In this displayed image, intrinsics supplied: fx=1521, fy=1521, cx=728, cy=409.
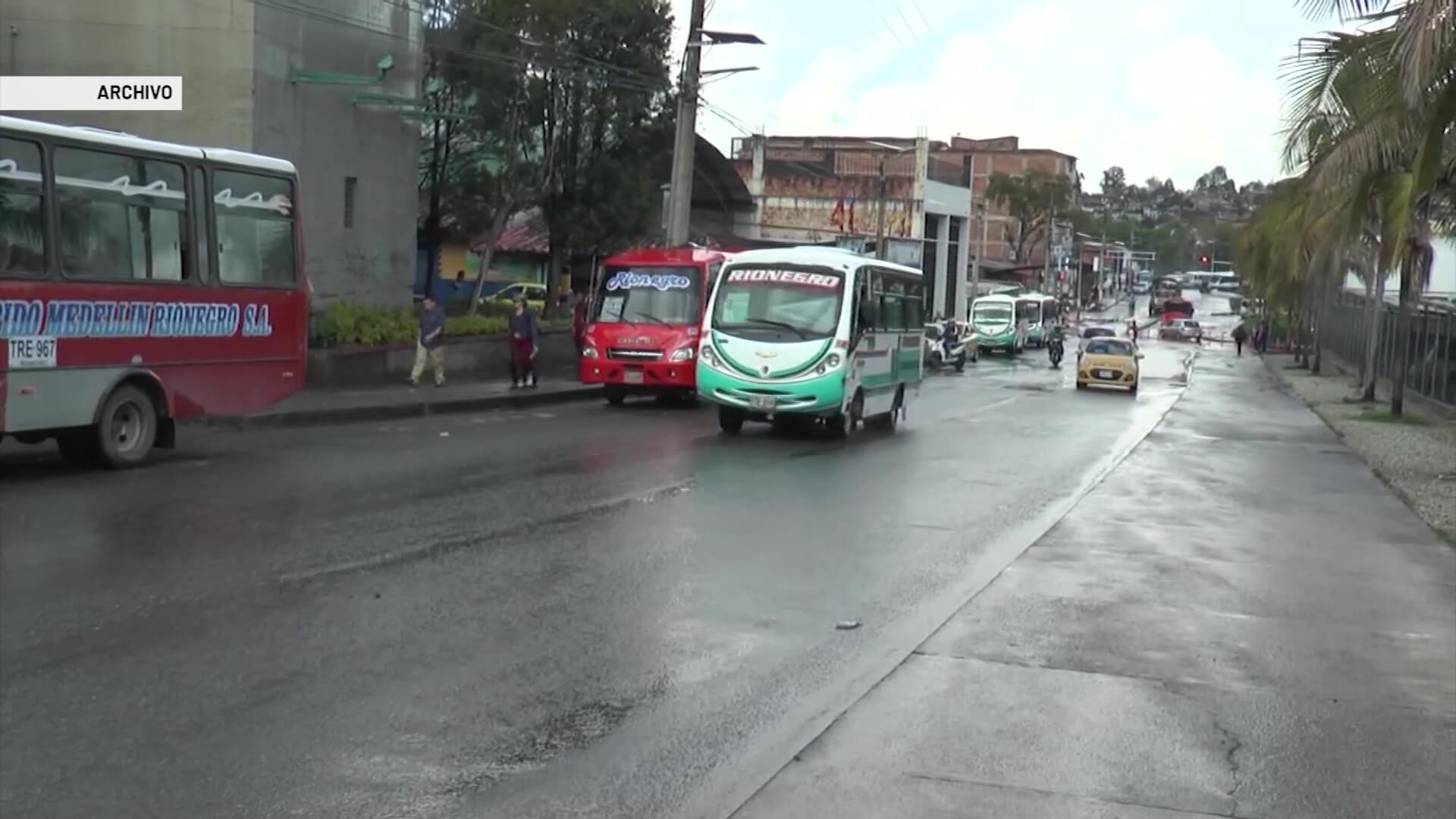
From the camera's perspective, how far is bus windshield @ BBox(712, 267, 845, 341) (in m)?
20.8

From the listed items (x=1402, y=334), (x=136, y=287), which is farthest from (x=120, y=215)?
(x=1402, y=334)

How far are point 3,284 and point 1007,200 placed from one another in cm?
11080

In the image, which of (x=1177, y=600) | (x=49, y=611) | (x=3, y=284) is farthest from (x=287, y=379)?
(x=1177, y=600)

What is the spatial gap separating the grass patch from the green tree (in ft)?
279

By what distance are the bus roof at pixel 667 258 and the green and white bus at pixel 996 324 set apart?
40.3 metres

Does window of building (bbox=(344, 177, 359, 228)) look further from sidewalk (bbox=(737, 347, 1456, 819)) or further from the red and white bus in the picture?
sidewalk (bbox=(737, 347, 1456, 819))

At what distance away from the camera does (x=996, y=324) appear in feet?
218

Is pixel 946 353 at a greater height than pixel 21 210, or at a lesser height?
lesser

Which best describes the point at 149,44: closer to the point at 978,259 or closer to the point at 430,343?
the point at 430,343

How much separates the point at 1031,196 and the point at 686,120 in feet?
292

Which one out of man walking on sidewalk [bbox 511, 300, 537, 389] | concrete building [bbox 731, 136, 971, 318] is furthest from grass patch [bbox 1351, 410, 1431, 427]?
concrete building [bbox 731, 136, 971, 318]

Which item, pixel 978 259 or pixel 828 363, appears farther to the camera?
pixel 978 259

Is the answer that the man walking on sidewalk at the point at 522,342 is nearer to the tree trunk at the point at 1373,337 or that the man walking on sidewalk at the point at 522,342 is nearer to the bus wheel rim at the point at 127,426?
the bus wheel rim at the point at 127,426

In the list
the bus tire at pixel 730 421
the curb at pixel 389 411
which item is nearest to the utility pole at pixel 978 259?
the curb at pixel 389 411
